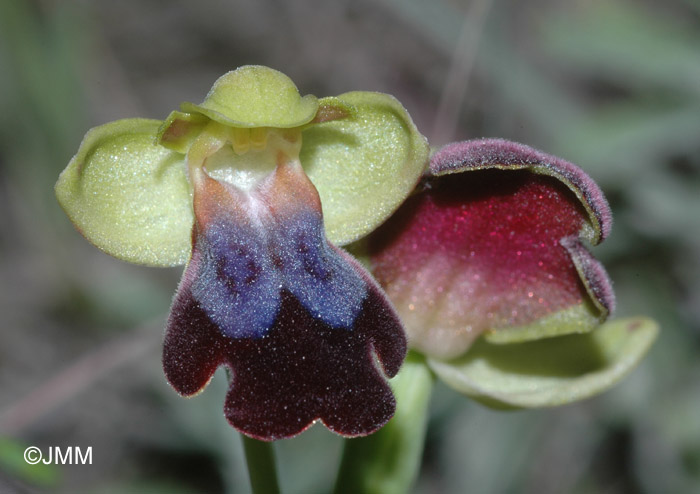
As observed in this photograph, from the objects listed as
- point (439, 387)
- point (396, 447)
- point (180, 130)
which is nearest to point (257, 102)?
point (180, 130)

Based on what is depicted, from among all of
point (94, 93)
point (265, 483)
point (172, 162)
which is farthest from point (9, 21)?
point (265, 483)

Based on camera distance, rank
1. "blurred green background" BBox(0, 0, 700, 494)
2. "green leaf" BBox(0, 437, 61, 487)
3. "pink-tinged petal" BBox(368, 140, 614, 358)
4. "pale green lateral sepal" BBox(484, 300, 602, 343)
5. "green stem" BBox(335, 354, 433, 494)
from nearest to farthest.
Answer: "pink-tinged petal" BBox(368, 140, 614, 358) < "pale green lateral sepal" BBox(484, 300, 602, 343) < "green stem" BBox(335, 354, 433, 494) < "green leaf" BBox(0, 437, 61, 487) < "blurred green background" BBox(0, 0, 700, 494)

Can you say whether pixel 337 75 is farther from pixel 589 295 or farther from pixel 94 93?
pixel 589 295

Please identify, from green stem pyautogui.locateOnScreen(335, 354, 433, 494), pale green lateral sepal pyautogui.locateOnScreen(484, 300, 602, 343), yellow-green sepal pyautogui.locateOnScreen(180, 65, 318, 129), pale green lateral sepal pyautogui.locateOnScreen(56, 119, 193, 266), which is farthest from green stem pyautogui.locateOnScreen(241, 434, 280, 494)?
yellow-green sepal pyautogui.locateOnScreen(180, 65, 318, 129)

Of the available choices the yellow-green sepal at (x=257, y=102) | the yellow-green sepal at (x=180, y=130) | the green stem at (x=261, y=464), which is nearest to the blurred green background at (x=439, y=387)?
the green stem at (x=261, y=464)

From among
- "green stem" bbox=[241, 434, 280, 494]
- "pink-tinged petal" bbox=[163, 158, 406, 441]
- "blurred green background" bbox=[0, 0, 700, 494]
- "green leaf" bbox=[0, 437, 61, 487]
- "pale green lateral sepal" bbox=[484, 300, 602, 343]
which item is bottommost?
"blurred green background" bbox=[0, 0, 700, 494]

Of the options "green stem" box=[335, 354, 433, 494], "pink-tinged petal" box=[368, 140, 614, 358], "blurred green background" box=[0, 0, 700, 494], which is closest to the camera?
"pink-tinged petal" box=[368, 140, 614, 358]

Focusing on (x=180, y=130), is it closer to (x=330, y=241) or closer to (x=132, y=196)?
(x=132, y=196)

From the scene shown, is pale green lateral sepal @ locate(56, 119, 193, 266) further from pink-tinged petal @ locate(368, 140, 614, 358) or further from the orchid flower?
pink-tinged petal @ locate(368, 140, 614, 358)
